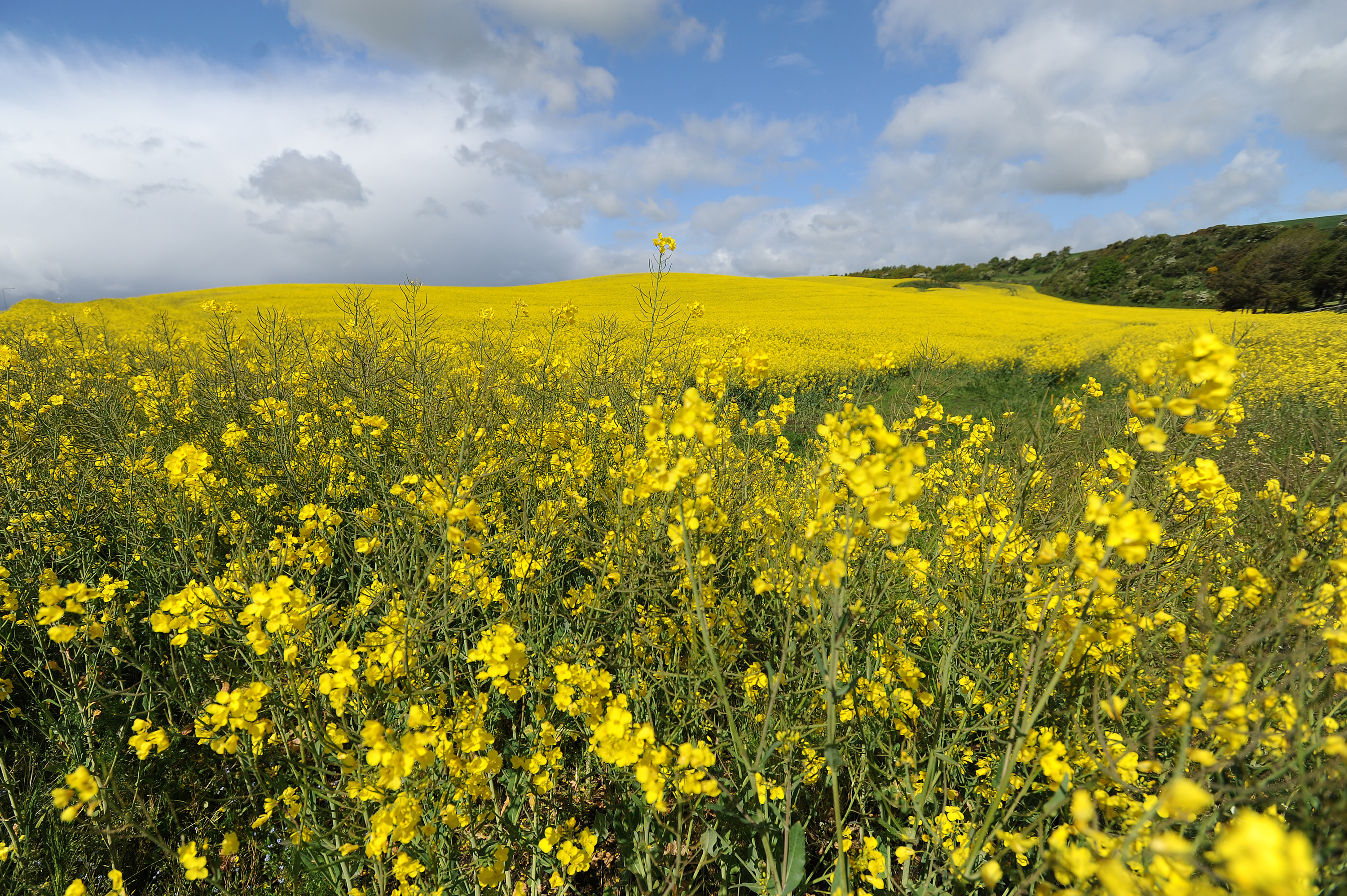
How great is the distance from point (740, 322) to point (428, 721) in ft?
53.7

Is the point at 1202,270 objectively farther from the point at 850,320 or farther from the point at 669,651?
the point at 669,651

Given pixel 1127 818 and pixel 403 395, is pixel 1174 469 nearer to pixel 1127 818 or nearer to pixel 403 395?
pixel 1127 818

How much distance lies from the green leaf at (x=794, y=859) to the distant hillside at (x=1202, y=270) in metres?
42.7

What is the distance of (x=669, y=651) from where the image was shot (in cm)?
256

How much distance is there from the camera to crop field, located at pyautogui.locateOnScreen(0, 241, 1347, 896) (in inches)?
51.4

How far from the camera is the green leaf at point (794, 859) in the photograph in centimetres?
151

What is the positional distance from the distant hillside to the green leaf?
42.7m

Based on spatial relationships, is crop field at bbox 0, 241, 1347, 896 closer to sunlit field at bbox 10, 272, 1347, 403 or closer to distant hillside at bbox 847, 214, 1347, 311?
sunlit field at bbox 10, 272, 1347, 403

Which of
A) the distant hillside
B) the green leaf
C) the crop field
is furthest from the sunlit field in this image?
the distant hillside

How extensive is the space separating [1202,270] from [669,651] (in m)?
55.2

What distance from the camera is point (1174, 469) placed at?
164cm

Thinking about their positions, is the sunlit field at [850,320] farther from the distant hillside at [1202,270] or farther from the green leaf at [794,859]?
the distant hillside at [1202,270]

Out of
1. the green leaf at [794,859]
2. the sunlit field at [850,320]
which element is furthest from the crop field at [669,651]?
the sunlit field at [850,320]

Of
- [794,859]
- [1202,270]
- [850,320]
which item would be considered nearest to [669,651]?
[794,859]
